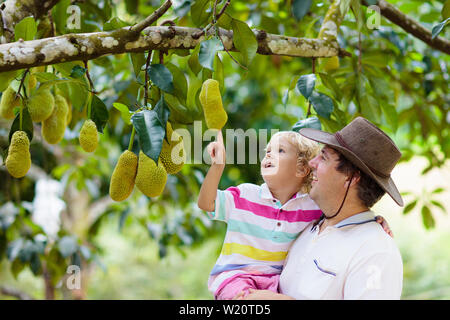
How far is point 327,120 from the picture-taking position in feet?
4.70

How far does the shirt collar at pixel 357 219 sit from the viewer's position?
1175mm

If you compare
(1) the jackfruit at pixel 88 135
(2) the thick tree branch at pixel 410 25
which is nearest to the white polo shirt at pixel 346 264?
(1) the jackfruit at pixel 88 135

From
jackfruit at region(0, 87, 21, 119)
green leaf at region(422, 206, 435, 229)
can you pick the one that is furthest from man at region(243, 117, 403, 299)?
green leaf at region(422, 206, 435, 229)

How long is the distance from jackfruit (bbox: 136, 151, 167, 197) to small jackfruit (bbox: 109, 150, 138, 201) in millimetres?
23

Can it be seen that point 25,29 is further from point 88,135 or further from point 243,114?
point 243,114

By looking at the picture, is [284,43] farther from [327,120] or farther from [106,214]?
[106,214]

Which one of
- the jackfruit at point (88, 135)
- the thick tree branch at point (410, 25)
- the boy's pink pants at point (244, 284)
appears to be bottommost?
the boy's pink pants at point (244, 284)

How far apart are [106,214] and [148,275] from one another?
17.6 feet

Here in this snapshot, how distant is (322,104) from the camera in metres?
1.34

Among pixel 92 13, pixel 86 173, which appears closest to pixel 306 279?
pixel 92 13

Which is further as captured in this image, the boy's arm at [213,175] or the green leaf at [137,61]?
the green leaf at [137,61]

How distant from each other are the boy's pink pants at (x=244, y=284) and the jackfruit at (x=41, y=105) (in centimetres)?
65

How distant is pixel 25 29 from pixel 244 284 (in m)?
0.82

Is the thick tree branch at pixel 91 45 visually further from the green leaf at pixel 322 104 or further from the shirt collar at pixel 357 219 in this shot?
the shirt collar at pixel 357 219
